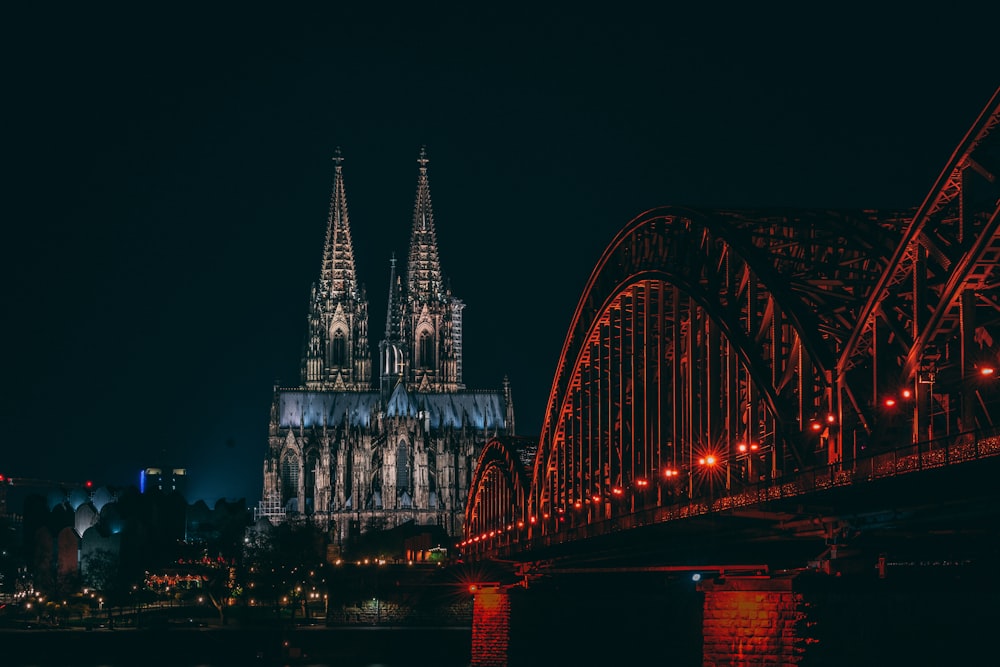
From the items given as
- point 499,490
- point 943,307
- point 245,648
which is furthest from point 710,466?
point 245,648

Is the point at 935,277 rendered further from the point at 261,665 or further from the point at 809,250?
the point at 261,665

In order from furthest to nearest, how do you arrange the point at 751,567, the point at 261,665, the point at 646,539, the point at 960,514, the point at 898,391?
1. the point at 261,665
2. the point at 646,539
3. the point at 751,567
4. the point at 898,391
5. the point at 960,514

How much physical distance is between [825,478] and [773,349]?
11091 millimetres

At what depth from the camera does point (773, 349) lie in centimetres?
6266

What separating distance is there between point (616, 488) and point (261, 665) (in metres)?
58.3

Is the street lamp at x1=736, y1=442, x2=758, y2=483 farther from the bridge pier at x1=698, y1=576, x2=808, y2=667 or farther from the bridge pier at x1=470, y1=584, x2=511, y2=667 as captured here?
the bridge pier at x1=470, y1=584, x2=511, y2=667

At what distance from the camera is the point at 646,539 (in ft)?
237

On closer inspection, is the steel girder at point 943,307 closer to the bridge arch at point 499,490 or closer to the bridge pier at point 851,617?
the bridge pier at point 851,617

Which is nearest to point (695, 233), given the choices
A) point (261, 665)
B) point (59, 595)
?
point (261, 665)

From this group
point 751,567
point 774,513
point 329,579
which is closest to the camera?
point 774,513

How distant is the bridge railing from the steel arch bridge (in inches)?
14.2

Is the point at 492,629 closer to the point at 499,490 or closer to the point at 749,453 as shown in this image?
the point at 499,490

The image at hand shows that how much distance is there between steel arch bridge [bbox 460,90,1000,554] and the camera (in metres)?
50.1

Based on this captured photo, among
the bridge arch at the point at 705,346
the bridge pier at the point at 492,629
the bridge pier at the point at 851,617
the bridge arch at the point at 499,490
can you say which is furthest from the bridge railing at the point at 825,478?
the bridge arch at the point at 499,490
